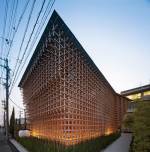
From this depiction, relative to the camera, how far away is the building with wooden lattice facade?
11883mm

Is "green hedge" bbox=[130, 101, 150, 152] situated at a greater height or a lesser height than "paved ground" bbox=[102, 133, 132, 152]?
greater

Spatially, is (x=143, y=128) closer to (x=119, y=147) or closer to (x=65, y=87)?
(x=65, y=87)

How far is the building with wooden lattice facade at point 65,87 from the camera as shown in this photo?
11883 mm

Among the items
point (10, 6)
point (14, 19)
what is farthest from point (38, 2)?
point (14, 19)

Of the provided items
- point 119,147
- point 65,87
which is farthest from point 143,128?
point 119,147

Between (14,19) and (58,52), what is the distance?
14.5ft

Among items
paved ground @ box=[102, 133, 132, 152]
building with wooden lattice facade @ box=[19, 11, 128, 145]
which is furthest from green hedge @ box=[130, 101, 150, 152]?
paved ground @ box=[102, 133, 132, 152]

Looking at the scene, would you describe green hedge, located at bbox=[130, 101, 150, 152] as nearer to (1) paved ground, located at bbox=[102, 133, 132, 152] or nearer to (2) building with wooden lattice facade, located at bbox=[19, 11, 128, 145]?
(2) building with wooden lattice facade, located at bbox=[19, 11, 128, 145]

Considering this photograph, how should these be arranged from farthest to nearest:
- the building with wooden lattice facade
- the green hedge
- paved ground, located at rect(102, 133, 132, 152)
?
paved ground, located at rect(102, 133, 132, 152)
the building with wooden lattice facade
the green hedge

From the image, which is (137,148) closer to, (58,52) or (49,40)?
(58,52)

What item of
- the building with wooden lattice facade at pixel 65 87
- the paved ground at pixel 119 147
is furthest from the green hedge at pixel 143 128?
the paved ground at pixel 119 147

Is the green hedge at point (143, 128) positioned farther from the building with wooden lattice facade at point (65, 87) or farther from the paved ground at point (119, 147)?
the paved ground at point (119, 147)

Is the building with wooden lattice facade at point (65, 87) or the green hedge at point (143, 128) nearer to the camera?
the green hedge at point (143, 128)

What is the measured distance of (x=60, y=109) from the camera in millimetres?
11859
